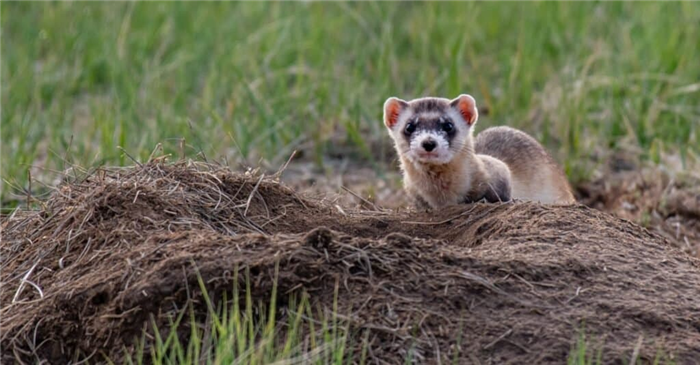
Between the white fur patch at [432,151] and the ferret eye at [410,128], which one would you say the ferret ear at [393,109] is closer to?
the ferret eye at [410,128]

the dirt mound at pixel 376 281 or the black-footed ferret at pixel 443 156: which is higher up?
the dirt mound at pixel 376 281

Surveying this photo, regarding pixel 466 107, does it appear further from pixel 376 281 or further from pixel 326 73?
pixel 326 73

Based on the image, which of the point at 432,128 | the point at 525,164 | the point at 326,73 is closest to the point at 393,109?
the point at 432,128

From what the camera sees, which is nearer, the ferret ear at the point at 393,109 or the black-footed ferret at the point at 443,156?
the black-footed ferret at the point at 443,156

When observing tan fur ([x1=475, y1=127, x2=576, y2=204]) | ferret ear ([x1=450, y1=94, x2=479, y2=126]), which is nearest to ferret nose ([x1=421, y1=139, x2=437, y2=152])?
ferret ear ([x1=450, y1=94, x2=479, y2=126])

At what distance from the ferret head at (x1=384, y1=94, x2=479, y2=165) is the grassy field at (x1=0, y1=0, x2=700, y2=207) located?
2091 mm

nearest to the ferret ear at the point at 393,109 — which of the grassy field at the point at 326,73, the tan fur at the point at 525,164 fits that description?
→ the tan fur at the point at 525,164

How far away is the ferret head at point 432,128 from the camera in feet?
20.6

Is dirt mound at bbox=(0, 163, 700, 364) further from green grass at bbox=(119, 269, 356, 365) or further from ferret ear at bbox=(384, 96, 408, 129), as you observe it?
ferret ear at bbox=(384, 96, 408, 129)

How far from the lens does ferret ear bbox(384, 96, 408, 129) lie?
6684 millimetres

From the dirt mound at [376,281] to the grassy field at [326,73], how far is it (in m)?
2.82

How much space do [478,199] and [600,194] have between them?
250 centimetres

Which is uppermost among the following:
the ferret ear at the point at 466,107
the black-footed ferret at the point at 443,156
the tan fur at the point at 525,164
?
the ferret ear at the point at 466,107

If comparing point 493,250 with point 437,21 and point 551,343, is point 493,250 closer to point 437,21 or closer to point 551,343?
point 551,343
